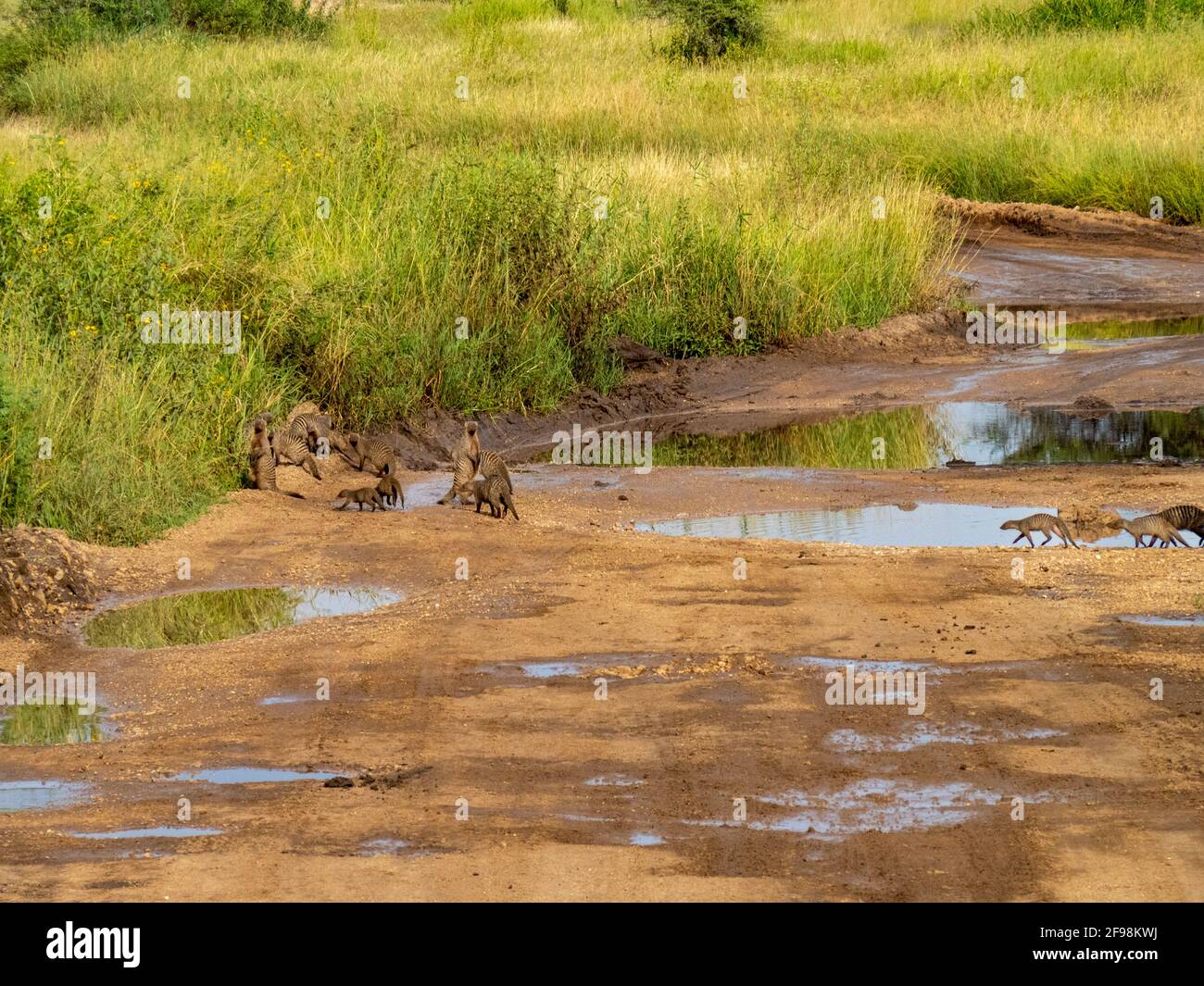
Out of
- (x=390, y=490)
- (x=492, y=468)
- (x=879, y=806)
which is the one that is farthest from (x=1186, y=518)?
(x=879, y=806)

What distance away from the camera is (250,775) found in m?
6.23

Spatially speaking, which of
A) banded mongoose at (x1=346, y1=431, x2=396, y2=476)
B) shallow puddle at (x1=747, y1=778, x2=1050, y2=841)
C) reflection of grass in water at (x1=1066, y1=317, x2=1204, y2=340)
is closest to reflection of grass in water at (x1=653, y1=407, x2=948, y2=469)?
banded mongoose at (x1=346, y1=431, x2=396, y2=476)

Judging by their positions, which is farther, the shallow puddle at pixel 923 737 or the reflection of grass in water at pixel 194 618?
the reflection of grass in water at pixel 194 618

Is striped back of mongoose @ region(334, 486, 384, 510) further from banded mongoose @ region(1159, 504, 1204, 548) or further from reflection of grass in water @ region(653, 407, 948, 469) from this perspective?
banded mongoose @ region(1159, 504, 1204, 548)

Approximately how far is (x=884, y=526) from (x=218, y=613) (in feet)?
14.5

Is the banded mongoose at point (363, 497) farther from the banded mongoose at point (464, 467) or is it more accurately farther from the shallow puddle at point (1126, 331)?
the shallow puddle at point (1126, 331)

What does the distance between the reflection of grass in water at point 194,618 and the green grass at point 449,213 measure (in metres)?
1.12

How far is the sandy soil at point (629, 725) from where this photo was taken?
5180 millimetres

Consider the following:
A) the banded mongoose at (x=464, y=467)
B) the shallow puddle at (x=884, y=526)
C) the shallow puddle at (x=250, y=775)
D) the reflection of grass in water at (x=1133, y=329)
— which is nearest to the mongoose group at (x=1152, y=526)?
the shallow puddle at (x=884, y=526)

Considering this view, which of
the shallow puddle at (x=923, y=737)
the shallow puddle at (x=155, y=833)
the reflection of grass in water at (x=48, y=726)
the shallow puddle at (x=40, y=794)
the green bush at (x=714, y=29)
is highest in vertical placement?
the green bush at (x=714, y=29)

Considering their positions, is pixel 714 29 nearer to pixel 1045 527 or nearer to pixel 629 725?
pixel 1045 527

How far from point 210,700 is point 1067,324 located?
1540 cm
